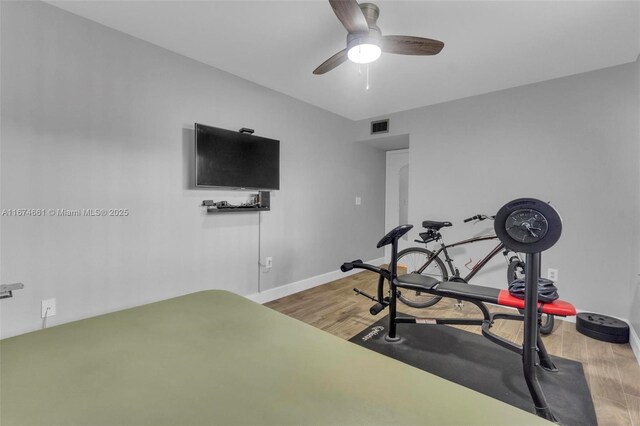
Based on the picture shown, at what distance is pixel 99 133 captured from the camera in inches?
83.0

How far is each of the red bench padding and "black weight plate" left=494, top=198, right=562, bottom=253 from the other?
47 centimetres

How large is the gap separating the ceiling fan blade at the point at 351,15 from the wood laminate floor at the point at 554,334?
Result: 228cm

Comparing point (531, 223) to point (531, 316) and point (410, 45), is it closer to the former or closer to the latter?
point (531, 316)

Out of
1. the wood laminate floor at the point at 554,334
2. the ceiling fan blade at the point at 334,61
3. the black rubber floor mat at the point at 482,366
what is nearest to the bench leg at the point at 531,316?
the black rubber floor mat at the point at 482,366

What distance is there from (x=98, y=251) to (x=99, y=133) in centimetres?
87

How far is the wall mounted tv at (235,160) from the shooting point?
2.58 m

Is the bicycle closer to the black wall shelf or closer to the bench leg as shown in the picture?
the bench leg

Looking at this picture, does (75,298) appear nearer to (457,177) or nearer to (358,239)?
(358,239)

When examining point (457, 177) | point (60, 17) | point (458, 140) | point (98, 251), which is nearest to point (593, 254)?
point (457, 177)

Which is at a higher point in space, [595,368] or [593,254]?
[593,254]

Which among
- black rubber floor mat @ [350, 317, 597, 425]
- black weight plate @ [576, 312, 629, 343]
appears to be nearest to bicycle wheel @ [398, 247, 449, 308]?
black rubber floor mat @ [350, 317, 597, 425]

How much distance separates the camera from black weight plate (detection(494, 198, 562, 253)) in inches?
61.9

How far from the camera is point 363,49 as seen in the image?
6.31ft

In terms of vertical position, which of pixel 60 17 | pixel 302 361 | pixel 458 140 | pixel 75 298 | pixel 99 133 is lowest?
pixel 75 298
